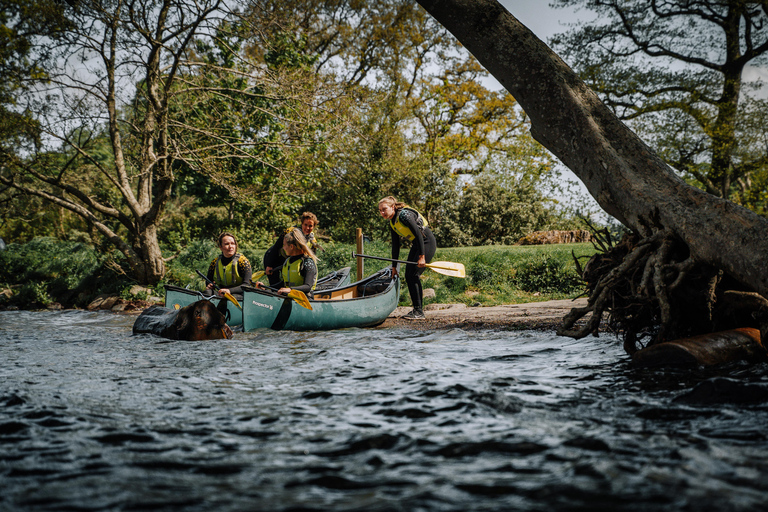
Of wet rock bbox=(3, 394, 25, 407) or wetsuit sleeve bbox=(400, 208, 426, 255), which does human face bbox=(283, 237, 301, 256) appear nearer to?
wetsuit sleeve bbox=(400, 208, 426, 255)

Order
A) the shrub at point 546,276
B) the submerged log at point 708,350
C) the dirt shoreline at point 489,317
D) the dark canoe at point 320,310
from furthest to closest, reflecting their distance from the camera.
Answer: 1. the shrub at point 546,276
2. the dirt shoreline at point 489,317
3. the dark canoe at point 320,310
4. the submerged log at point 708,350

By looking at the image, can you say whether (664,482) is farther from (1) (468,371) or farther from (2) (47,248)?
(2) (47,248)

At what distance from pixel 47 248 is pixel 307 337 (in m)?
14.3

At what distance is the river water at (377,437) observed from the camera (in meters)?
2.38

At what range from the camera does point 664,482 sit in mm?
2438

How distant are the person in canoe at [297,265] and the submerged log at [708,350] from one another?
5.30 meters

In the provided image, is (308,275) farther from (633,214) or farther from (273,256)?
(633,214)

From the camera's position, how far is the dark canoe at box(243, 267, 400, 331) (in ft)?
27.8

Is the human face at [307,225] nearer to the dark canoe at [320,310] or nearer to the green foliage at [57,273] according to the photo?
the dark canoe at [320,310]

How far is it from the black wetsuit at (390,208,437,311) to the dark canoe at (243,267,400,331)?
12.7 inches

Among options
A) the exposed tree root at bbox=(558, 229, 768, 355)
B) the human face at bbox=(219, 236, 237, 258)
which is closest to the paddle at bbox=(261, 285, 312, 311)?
the human face at bbox=(219, 236, 237, 258)

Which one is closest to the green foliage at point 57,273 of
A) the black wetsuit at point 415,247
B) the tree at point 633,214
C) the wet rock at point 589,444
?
the black wetsuit at point 415,247

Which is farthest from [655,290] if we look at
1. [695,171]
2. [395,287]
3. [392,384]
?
[695,171]

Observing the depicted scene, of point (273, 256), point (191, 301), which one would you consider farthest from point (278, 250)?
point (191, 301)
